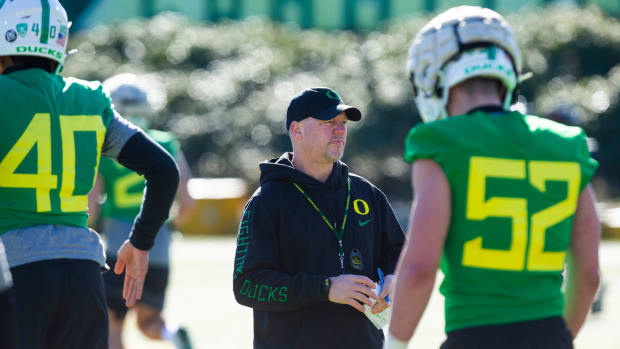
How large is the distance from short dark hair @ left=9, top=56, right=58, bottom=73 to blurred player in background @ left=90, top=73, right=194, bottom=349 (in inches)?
120

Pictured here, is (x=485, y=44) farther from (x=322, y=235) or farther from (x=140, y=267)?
(x=140, y=267)

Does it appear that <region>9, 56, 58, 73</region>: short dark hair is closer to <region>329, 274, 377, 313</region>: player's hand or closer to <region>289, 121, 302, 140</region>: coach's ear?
<region>289, 121, 302, 140</region>: coach's ear

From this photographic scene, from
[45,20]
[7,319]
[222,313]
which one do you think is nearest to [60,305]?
[45,20]

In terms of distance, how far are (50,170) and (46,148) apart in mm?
88

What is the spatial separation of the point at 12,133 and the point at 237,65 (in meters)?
26.2

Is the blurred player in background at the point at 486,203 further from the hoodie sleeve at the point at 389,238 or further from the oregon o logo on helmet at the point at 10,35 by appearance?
the oregon o logo on helmet at the point at 10,35

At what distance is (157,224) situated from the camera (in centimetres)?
454

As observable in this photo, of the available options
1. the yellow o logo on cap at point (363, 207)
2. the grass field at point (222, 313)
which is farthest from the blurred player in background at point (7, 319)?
the grass field at point (222, 313)

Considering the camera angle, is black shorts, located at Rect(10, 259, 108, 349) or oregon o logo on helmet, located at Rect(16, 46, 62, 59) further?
oregon o logo on helmet, located at Rect(16, 46, 62, 59)

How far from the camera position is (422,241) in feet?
9.96

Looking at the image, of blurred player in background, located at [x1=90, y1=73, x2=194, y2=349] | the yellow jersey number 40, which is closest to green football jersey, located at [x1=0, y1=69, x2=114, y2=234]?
the yellow jersey number 40

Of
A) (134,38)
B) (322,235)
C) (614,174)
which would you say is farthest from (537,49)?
(322,235)

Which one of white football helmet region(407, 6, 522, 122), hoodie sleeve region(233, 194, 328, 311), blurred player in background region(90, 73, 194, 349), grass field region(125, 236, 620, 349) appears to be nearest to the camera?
white football helmet region(407, 6, 522, 122)

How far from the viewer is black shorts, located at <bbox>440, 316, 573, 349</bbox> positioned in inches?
122
